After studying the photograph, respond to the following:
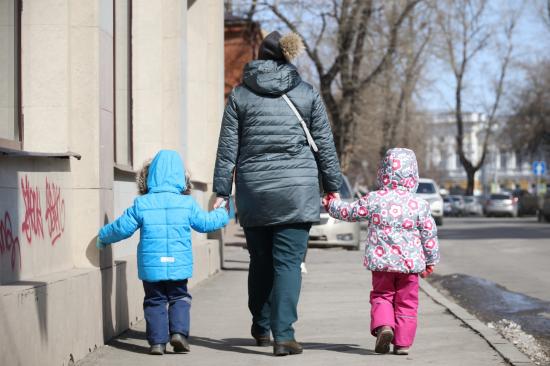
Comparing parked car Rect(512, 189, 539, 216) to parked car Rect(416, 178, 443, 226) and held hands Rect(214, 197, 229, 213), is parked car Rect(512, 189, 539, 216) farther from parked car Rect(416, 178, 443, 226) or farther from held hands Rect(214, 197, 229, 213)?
held hands Rect(214, 197, 229, 213)

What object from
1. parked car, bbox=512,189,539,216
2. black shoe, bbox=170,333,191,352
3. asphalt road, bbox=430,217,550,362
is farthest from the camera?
parked car, bbox=512,189,539,216

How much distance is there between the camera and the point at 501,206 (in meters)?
66.1

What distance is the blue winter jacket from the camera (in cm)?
693

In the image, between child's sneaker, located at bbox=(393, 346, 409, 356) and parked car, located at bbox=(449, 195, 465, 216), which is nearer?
child's sneaker, located at bbox=(393, 346, 409, 356)

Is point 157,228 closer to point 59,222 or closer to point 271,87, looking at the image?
point 59,222

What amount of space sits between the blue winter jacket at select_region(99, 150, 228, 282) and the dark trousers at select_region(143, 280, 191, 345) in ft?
0.41

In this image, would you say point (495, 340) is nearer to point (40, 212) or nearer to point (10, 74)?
point (40, 212)

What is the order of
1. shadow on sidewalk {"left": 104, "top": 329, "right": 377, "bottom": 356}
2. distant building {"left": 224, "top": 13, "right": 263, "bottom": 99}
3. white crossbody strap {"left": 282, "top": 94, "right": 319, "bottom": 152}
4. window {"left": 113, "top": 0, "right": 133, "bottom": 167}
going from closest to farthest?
white crossbody strap {"left": 282, "top": 94, "right": 319, "bottom": 152} → shadow on sidewalk {"left": 104, "top": 329, "right": 377, "bottom": 356} → window {"left": 113, "top": 0, "right": 133, "bottom": 167} → distant building {"left": 224, "top": 13, "right": 263, "bottom": 99}

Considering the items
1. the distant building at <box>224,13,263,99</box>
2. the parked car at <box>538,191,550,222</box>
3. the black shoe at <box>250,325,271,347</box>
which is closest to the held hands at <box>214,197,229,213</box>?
the black shoe at <box>250,325,271,347</box>

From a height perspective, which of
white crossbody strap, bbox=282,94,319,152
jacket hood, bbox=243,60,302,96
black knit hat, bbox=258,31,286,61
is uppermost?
black knit hat, bbox=258,31,286,61

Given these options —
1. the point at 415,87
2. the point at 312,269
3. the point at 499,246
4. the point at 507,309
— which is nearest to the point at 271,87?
the point at 507,309

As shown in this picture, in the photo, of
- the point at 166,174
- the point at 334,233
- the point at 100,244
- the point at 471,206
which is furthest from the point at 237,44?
the point at 471,206

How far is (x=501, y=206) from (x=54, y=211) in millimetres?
61360

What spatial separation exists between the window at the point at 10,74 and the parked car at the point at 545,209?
4193 cm
